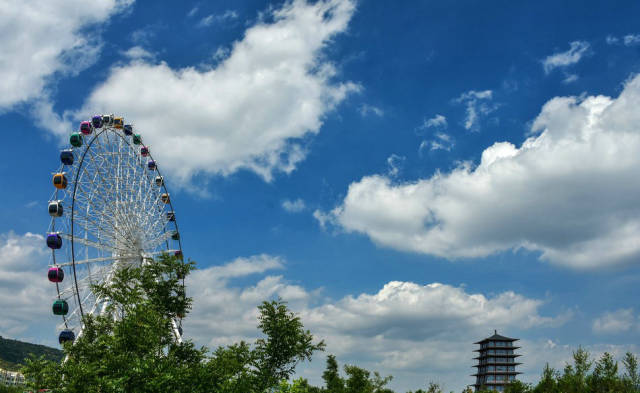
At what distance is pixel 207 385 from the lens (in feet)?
89.9

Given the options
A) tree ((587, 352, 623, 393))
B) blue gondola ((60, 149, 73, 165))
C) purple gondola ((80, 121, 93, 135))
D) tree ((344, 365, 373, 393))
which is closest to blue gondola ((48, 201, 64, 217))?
blue gondola ((60, 149, 73, 165))

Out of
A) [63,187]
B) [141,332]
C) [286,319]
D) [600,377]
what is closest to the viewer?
[141,332]

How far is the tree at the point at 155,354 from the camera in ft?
69.1

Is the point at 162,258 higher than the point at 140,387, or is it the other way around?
the point at 162,258

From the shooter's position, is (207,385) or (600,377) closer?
(207,385)

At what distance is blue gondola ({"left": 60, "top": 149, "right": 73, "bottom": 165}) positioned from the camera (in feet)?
172

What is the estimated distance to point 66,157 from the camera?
172 feet

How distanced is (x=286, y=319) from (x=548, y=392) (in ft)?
135

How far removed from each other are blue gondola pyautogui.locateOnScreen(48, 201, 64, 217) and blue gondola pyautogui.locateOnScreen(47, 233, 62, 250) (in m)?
2.20

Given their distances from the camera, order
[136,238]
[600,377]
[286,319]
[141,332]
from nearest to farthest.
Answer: [141,332] < [286,319] < [136,238] < [600,377]

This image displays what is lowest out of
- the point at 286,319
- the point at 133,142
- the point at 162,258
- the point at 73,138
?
the point at 286,319

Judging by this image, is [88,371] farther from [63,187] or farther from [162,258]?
[63,187]

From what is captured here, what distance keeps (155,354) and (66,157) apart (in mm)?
36207

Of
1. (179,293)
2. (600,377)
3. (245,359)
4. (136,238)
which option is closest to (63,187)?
(136,238)
